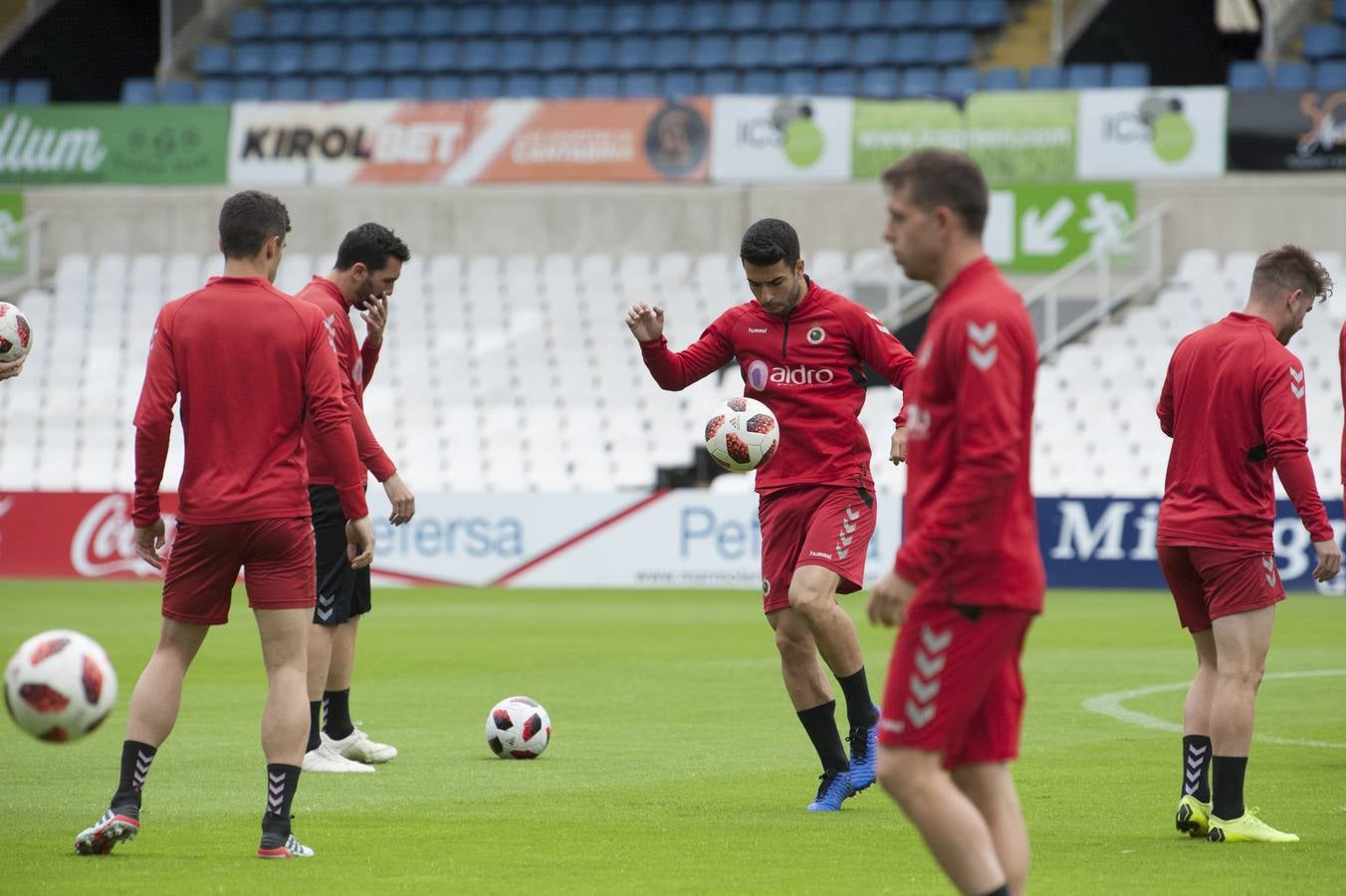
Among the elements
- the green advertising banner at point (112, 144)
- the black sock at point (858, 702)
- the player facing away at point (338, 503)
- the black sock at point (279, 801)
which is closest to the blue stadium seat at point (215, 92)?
the green advertising banner at point (112, 144)

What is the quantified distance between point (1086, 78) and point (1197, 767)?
23.0 metres

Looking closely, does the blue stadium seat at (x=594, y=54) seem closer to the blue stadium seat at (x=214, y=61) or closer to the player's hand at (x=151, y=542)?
the blue stadium seat at (x=214, y=61)

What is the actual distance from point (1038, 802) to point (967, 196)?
12.7 feet

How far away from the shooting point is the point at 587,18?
3269 centimetres

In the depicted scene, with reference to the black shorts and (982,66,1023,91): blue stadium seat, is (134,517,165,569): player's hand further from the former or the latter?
(982,66,1023,91): blue stadium seat

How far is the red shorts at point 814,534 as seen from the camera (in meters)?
7.68

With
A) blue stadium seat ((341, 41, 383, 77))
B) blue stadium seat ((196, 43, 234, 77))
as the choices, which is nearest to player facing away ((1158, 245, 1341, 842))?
blue stadium seat ((341, 41, 383, 77))

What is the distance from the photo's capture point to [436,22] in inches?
1305

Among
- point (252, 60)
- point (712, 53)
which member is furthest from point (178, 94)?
point (712, 53)

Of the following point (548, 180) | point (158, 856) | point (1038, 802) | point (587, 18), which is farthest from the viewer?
point (587, 18)

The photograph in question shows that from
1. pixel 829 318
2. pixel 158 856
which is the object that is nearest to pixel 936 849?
pixel 158 856

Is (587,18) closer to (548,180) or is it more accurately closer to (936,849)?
(548,180)

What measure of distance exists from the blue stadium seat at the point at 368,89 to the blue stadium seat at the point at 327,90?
182 millimetres

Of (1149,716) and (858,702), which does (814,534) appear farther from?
(1149,716)
